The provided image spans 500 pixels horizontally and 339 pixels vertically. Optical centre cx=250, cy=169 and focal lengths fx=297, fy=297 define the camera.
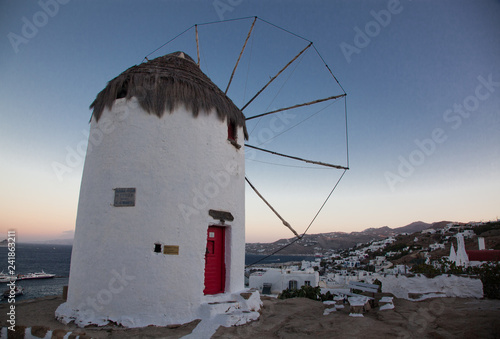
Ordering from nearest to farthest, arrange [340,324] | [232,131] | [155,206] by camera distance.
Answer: [340,324]
[155,206]
[232,131]

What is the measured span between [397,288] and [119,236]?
8.06 m

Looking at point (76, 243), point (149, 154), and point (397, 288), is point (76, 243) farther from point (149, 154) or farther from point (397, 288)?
point (397, 288)

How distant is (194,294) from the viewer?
6.21 m

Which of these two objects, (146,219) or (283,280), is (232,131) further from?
(283,280)

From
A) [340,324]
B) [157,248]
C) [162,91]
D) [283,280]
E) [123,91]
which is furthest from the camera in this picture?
[283,280]

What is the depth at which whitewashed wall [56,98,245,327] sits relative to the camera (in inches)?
234

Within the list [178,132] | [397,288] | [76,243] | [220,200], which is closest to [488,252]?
[397,288]

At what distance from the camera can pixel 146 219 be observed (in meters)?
6.25

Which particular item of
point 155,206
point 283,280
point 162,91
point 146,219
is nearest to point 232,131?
point 162,91

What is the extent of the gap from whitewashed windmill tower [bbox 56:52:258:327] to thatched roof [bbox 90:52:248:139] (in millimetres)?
24

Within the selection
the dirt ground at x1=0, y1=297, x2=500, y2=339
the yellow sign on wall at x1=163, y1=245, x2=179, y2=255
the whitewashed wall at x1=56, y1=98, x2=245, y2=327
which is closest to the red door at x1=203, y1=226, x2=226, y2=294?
the whitewashed wall at x1=56, y1=98, x2=245, y2=327

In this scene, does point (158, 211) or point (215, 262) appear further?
point (215, 262)

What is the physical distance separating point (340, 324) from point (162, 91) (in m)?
6.27

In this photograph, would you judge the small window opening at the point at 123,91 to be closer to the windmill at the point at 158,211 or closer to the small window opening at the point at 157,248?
the windmill at the point at 158,211
